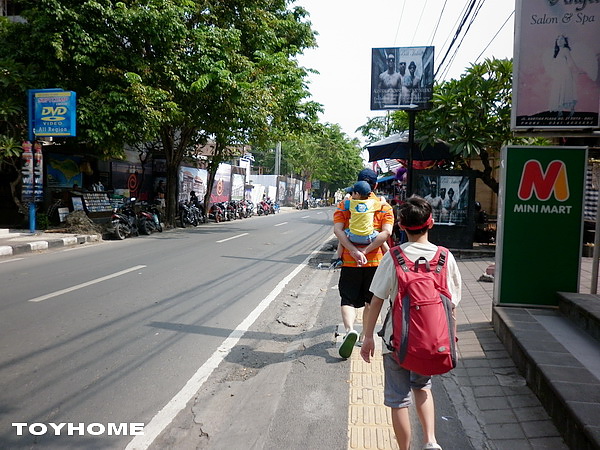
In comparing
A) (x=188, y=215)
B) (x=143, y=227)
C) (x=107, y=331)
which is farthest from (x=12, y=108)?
(x=107, y=331)

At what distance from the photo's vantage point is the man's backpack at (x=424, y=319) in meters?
2.39

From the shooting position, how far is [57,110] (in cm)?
1246

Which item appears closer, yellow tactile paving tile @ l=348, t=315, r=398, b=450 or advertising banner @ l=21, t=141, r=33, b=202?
yellow tactile paving tile @ l=348, t=315, r=398, b=450

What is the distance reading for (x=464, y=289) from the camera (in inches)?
286

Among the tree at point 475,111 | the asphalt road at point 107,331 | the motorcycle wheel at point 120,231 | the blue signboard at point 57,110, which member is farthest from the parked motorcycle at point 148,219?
the tree at point 475,111

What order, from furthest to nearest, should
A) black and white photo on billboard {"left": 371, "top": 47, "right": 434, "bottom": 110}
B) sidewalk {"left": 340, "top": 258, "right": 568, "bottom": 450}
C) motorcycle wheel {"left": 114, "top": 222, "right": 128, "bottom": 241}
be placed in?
motorcycle wheel {"left": 114, "top": 222, "right": 128, "bottom": 241}, black and white photo on billboard {"left": 371, "top": 47, "right": 434, "bottom": 110}, sidewalk {"left": 340, "top": 258, "right": 568, "bottom": 450}

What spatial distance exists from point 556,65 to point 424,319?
3.97 m

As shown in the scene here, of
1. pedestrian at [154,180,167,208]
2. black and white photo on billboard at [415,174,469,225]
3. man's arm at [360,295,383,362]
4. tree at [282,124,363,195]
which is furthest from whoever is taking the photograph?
tree at [282,124,363,195]

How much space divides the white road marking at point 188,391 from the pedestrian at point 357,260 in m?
1.25

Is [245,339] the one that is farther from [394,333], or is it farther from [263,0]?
[263,0]

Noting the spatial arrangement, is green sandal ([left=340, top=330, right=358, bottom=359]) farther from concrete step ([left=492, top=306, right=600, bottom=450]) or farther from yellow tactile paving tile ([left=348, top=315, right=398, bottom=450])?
concrete step ([left=492, top=306, right=600, bottom=450])

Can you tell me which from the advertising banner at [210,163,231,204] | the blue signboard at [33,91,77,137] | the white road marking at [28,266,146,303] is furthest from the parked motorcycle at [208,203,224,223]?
the white road marking at [28,266,146,303]

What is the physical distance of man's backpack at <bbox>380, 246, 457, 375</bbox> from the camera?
2.39 metres

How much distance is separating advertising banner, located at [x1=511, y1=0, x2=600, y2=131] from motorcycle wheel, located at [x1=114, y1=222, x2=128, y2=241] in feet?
39.3
